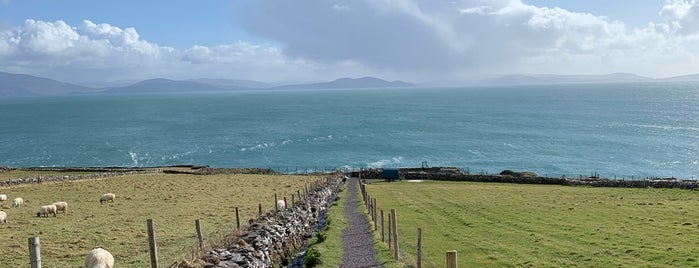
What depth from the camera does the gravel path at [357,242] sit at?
22.5 metres

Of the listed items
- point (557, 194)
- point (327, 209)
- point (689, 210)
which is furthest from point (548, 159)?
point (327, 209)

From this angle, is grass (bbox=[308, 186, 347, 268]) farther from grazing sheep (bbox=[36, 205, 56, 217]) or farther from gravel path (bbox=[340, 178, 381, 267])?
grazing sheep (bbox=[36, 205, 56, 217])

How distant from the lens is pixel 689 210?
39.7 meters

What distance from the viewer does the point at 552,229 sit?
31.2 metres

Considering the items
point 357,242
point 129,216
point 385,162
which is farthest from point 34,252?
point 385,162

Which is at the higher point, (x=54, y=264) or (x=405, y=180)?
(x=54, y=264)

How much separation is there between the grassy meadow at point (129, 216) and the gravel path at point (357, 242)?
6.32 m

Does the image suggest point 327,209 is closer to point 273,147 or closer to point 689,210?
point 689,210

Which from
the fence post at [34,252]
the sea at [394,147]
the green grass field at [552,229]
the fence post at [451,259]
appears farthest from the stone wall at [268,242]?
the sea at [394,147]

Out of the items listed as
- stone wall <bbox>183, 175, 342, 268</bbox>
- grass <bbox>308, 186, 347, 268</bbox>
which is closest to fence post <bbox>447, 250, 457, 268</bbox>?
stone wall <bbox>183, 175, 342, 268</bbox>

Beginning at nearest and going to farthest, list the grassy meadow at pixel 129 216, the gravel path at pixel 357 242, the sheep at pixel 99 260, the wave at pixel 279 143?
the sheep at pixel 99 260 < the gravel path at pixel 357 242 < the grassy meadow at pixel 129 216 < the wave at pixel 279 143

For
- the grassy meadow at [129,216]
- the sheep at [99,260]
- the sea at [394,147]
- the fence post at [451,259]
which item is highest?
the fence post at [451,259]

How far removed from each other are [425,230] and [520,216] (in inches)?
366

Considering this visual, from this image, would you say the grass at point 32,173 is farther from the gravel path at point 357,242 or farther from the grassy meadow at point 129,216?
the gravel path at point 357,242
